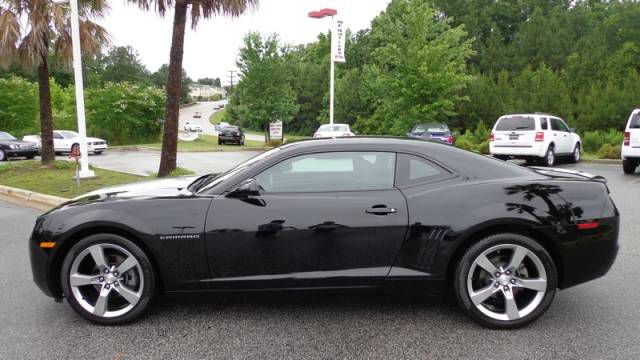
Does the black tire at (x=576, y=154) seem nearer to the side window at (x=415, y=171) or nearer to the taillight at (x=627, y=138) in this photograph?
the taillight at (x=627, y=138)

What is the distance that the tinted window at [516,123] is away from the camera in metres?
14.9

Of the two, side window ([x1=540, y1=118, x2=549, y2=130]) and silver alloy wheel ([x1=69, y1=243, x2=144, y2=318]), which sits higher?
side window ([x1=540, y1=118, x2=549, y2=130])

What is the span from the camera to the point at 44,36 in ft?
43.3

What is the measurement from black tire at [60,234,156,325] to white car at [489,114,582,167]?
13.6 metres

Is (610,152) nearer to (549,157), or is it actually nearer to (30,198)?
(549,157)

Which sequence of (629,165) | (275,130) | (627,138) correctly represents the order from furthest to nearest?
(275,130)
(629,165)
(627,138)

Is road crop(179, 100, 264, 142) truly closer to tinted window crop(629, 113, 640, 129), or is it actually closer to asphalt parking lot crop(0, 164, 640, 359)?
tinted window crop(629, 113, 640, 129)

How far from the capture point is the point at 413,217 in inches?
135

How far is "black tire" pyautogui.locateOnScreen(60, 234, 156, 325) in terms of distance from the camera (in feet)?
11.5

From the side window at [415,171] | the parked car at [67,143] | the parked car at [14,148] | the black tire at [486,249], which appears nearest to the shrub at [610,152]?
the black tire at [486,249]

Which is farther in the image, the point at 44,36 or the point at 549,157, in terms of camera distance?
the point at 549,157

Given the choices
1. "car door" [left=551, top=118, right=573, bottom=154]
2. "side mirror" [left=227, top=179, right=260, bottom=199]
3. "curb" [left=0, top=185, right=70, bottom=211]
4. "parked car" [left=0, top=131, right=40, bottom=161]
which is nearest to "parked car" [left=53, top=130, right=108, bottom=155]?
"parked car" [left=0, top=131, right=40, bottom=161]

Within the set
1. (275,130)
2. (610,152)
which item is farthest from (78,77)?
(275,130)

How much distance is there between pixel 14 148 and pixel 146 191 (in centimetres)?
2102
